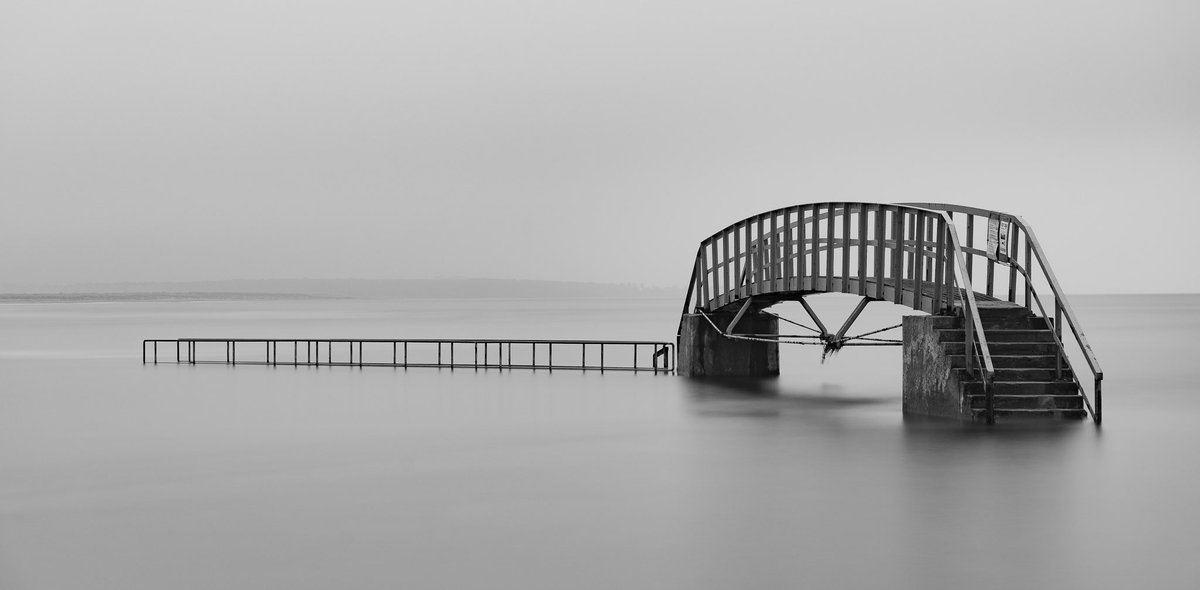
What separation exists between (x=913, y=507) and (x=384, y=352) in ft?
153

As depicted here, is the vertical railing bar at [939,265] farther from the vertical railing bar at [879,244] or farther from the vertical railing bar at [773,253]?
the vertical railing bar at [773,253]

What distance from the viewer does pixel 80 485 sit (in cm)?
1417

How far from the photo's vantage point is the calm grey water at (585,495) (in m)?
9.41

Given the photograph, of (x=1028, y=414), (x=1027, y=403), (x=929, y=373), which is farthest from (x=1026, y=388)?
(x=929, y=373)

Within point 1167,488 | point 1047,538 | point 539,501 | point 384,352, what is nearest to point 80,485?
point 539,501

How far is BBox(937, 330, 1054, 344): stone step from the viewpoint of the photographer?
62.5 ft

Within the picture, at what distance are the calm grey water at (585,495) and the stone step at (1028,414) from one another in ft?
1.24

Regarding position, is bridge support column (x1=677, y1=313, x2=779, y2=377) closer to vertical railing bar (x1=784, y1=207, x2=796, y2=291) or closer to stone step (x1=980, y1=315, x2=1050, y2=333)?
vertical railing bar (x1=784, y1=207, x2=796, y2=291)

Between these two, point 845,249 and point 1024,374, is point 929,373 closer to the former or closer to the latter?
point 1024,374

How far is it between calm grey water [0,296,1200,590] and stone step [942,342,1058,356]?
1288mm

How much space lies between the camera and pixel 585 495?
42.9ft

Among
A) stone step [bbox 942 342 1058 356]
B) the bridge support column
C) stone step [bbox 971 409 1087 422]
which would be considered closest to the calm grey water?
stone step [bbox 971 409 1087 422]

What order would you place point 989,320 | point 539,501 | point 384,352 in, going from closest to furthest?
point 539,501, point 989,320, point 384,352

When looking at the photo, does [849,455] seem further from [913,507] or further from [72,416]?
[72,416]
